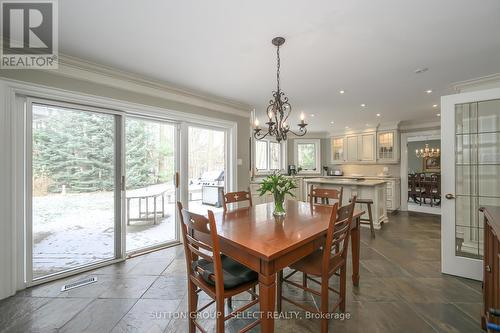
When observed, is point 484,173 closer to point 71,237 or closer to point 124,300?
point 124,300

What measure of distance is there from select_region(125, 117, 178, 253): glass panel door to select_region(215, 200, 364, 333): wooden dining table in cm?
175

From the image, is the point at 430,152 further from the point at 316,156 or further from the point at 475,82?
the point at 475,82

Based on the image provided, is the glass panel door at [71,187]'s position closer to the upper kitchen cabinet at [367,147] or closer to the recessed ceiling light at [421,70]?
the recessed ceiling light at [421,70]

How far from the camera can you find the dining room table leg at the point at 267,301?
114cm

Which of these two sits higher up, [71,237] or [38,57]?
[38,57]

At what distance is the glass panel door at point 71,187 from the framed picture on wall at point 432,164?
10841 mm

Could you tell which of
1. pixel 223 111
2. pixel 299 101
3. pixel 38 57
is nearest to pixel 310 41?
pixel 299 101

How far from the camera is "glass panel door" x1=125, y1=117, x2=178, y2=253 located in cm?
306

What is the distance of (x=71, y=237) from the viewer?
2.57 metres

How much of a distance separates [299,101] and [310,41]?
6.39 ft

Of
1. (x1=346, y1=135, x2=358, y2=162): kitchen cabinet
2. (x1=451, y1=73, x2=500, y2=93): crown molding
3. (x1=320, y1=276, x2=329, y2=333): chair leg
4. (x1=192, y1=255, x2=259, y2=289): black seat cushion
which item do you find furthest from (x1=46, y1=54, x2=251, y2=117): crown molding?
(x1=346, y1=135, x2=358, y2=162): kitchen cabinet

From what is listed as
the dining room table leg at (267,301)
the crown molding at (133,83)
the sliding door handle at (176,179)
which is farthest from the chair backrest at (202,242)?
the crown molding at (133,83)

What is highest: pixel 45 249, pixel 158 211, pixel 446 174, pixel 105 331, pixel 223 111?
pixel 223 111

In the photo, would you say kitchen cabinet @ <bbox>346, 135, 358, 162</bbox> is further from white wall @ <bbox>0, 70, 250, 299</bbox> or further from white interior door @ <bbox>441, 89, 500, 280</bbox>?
white wall @ <bbox>0, 70, 250, 299</bbox>
